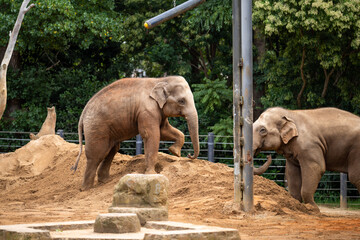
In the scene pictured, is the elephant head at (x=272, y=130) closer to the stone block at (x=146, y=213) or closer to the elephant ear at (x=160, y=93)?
the elephant ear at (x=160, y=93)

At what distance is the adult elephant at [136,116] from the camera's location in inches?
487

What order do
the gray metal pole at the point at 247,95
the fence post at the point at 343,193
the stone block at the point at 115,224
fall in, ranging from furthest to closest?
the fence post at the point at 343,193, the gray metal pole at the point at 247,95, the stone block at the point at 115,224

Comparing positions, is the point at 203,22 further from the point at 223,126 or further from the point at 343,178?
the point at 343,178

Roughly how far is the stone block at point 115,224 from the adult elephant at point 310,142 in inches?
200

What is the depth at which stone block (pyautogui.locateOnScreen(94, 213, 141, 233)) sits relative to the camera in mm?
7254

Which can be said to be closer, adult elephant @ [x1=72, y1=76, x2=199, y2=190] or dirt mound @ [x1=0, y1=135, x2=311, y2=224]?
dirt mound @ [x1=0, y1=135, x2=311, y2=224]

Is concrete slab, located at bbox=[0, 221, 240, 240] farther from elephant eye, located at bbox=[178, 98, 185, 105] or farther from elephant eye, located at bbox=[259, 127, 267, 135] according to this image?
elephant eye, located at bbox=[178, 98, 185, 105]

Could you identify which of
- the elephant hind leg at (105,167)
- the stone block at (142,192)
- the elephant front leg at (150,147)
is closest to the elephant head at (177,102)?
the elephant front leg at (150,147)

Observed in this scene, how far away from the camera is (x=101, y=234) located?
282 inches

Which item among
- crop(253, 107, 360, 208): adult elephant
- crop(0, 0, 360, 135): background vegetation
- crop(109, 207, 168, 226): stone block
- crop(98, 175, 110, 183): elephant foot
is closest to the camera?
crop(109, 207, 168, 226): stone block

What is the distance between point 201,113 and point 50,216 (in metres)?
10.9

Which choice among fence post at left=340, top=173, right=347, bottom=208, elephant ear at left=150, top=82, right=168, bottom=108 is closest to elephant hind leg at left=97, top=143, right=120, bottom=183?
elephant ear at left=150, top=82, right=168, bottom=108

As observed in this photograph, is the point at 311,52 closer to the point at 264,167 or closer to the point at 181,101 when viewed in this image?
the point at 264,167

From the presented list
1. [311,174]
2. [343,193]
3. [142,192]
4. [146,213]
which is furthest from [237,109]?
[343,193]
